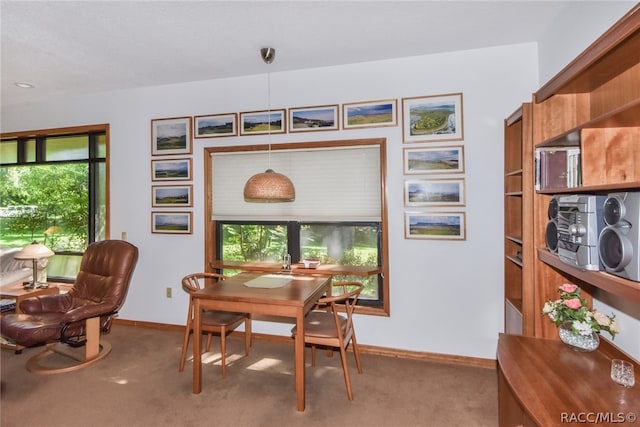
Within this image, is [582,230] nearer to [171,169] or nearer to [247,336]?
[247,336]

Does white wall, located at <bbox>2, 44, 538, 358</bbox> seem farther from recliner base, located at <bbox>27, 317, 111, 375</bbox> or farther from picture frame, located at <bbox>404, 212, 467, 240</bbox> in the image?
recliner base, located at <bbox>27, 317, 111, 375</bbox>

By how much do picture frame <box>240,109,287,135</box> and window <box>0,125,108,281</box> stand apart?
6.23 feet

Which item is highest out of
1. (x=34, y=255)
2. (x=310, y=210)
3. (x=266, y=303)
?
(x=310, y=210)

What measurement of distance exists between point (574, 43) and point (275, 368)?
3294 millimetres

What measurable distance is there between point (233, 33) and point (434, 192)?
7.03 feet

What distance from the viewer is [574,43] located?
2.20 meters

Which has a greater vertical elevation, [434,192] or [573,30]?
[573,30]

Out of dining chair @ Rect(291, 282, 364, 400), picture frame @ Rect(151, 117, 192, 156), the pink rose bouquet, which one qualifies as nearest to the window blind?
picture frame @ Rect(151, 117, 192, 156)

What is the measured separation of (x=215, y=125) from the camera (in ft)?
11.8

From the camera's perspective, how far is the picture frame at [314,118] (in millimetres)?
3240

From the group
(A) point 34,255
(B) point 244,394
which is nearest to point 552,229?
(B) point 244,394

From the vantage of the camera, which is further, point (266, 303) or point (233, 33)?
point (233, 33)

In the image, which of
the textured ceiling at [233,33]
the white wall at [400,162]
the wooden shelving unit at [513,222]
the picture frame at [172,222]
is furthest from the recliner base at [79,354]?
the wooden shelving unit at [513,222]

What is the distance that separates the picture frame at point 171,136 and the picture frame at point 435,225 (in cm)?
249
